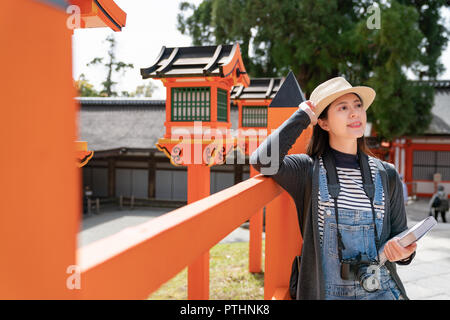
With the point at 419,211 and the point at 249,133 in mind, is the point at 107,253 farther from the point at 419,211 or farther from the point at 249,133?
the point at 419,211

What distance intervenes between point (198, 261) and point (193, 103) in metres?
2.02

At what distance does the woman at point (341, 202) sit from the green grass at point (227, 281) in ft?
13.6

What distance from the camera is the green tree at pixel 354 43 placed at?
10.6 m

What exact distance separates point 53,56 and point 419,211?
12.2 m

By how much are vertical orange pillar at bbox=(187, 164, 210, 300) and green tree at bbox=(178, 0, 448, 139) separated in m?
7.70

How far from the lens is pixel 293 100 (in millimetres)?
1760

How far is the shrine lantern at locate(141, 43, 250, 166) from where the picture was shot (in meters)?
4.83

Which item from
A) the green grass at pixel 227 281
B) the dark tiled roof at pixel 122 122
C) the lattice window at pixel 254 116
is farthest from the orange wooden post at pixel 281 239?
the dark tiled roof at pixel 122 122

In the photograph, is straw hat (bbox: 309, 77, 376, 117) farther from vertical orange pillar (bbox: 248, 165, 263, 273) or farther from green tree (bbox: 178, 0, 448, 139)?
green tree (bbox: 178, 0, 448, 139)

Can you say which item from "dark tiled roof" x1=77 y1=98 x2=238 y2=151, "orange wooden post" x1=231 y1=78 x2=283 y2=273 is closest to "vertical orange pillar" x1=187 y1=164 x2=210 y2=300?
"orange wooden post" x1=231 y1=78 x2=283 y2=273

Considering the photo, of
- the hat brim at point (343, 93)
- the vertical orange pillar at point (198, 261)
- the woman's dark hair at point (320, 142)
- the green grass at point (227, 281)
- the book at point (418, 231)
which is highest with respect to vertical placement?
the hat brim at point (343, 93)

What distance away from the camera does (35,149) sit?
0.34m

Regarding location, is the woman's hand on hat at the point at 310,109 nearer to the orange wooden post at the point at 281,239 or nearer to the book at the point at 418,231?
the orange wooden post at the point at 281,239
